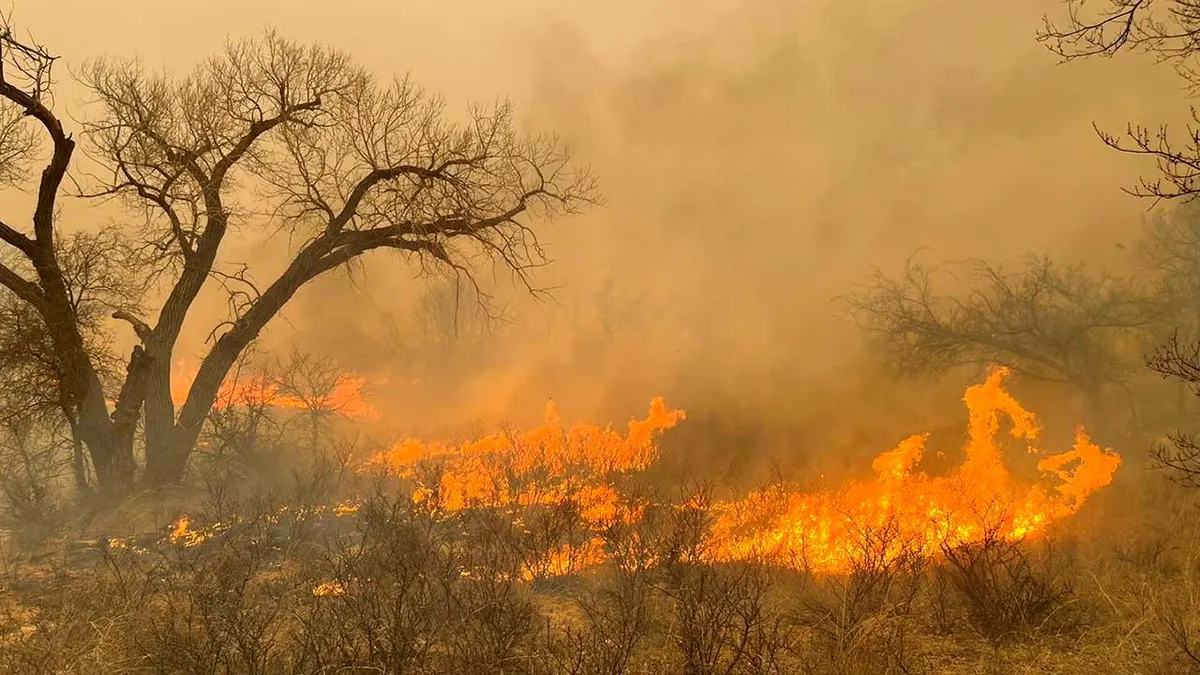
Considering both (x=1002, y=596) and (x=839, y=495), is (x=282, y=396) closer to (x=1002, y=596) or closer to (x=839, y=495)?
(x=839, y=495)

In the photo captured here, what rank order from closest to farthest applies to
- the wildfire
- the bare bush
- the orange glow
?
the bare bush → the wildfire → the orange glow

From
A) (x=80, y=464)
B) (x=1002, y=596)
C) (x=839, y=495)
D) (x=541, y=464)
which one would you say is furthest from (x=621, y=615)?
(x=80, y=464)

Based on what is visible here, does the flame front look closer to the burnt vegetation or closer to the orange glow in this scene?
the burnt vegetation

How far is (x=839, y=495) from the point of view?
434 inches

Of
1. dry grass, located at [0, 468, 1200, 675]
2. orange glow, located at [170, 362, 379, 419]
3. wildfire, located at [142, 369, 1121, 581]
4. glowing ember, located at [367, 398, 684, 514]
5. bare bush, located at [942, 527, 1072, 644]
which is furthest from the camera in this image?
orange glow, located at [170, 362, 379, 419]

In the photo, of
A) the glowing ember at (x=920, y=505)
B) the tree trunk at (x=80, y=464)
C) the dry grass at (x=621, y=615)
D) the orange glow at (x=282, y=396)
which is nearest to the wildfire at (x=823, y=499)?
the glowing ember at (x=920, y=505)

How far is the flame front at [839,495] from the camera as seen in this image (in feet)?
28.3

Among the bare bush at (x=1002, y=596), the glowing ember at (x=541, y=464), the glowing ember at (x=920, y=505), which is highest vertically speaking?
the glowing ember at (x=541, y=464)

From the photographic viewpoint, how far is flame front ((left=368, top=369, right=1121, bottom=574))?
8.62 m

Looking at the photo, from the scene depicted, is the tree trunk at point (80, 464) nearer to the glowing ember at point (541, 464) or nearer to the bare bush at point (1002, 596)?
the glowing ember at point (541, 464)

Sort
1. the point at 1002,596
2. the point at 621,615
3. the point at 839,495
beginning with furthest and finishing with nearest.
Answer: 1. the point at 839,495
2. the point at 1002,596
3. the point at 621,615

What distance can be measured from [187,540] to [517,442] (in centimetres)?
859

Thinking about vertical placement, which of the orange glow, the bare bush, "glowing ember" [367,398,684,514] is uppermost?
the orange glow

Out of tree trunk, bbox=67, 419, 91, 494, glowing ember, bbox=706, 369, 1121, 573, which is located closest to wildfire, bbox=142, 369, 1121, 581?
glowing ember, bbox=706, 369, 1121, 573
